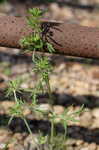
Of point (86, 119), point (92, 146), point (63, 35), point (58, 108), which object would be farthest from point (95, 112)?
point (63, 35)

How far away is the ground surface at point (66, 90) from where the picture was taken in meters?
2.84

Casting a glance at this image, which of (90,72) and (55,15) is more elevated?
(55,15)

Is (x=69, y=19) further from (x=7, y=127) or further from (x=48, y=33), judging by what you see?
(x=48, y=33)

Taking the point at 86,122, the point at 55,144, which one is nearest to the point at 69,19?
the point at 86,122

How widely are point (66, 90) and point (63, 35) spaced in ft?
3.53

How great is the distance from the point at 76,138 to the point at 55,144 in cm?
24

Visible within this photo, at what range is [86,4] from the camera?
459cm

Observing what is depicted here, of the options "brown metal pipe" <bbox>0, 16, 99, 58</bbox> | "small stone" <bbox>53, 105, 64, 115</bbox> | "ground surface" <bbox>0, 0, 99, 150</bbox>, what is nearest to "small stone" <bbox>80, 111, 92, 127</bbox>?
"ground surface" <bbox>0, 0, 99, 150</bbox>

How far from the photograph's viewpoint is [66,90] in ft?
11.0

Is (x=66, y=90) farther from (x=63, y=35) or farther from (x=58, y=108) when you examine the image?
(x=63, y=35)

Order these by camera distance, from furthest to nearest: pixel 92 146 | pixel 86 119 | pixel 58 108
→ pixel 58 108 → pixel 86 119 → pixel 92 146

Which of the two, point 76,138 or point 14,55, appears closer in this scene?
point 76,138

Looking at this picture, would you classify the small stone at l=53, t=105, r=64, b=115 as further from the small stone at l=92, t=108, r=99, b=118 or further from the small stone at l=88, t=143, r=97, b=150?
the small stone at l=88, t=143, r=97, b=150

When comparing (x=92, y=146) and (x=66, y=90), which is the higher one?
(x=66, y=90)
